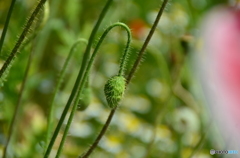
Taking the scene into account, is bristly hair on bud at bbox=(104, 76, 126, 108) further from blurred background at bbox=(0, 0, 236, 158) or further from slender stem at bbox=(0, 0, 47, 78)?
blurred background at bbox=(0, 0, 236, 158)

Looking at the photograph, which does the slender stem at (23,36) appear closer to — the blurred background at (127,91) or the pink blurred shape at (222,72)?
the pink blurred shape at (222,72)

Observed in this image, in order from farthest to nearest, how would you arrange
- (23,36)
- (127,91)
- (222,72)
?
(127,91)
(23,36)
(222,72)

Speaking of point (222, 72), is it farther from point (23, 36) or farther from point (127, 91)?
point (127, 91)

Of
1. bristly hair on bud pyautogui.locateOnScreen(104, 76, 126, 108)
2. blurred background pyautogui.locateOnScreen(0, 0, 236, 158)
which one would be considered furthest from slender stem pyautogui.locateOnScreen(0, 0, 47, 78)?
blurred background pyautogui.locateOnScreen(0, 0, 236, 158)

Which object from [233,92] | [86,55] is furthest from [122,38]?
[233,92]

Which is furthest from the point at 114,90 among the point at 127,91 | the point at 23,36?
the point at 127,91

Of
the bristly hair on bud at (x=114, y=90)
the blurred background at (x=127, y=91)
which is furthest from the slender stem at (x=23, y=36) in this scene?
the blurred background at (x=127, y=91)
